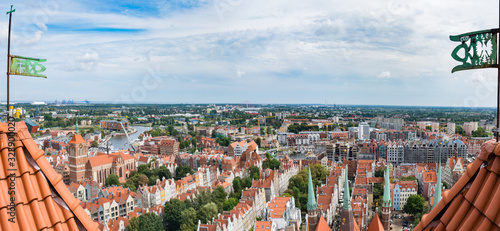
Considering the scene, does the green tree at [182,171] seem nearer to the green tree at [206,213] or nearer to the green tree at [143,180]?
the green tree at [143,180]

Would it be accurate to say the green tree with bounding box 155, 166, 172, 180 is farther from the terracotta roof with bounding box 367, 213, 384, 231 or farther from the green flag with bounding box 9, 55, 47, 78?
the green flag with bounding box 9, 55, 47, 78

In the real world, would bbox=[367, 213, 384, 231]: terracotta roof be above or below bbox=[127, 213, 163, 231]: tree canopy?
above

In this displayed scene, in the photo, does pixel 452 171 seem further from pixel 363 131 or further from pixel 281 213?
pixel 363 131

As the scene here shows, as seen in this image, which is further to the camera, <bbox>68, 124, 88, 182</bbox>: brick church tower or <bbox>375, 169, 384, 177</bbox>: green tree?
<bbox>375, 169, 384, 177</bbox>: green tree

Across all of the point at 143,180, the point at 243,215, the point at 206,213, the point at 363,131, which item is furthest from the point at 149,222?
the point at 363,131

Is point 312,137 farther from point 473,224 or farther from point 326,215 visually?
point 473,224

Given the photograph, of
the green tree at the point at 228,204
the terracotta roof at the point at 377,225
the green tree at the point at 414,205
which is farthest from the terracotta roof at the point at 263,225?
the green tree at the point at 414,205

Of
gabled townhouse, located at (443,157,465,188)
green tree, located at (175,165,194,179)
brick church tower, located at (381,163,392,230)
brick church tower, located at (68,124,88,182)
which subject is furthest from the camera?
green tree, located at (175,165,194,179)

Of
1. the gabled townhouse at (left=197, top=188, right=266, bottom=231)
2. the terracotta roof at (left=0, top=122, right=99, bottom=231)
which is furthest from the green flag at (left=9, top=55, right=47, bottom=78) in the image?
the gabled townhouse at (left=197, top=188, right=266, bottom=231)

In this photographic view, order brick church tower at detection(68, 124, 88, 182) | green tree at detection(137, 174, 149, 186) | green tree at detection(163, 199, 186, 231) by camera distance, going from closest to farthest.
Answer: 1. green tree at detection(163, 199, 186, 231)
2. green tree at detection(137, 174, 149, 186)
3. brick church tower at detection(68, 124, 88, 182)
